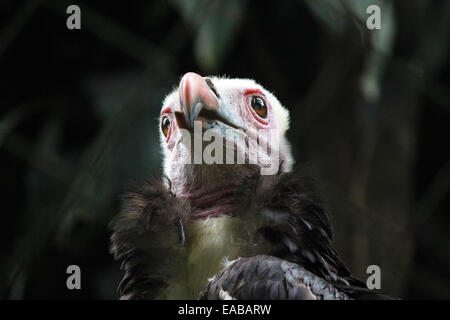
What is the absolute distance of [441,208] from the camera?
4715mm

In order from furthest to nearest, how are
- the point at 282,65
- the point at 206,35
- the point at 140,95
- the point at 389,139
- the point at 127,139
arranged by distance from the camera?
the point at 282,65 → the point at 389,139 → the point at 127,139 → the point at 140,95 → the point at 206,35

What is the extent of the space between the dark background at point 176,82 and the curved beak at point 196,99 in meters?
1.01

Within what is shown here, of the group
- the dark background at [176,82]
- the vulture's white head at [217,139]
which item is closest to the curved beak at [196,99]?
the vulture's white head at [217,139]

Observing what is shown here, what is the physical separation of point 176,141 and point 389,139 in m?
1.88

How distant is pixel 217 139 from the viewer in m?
1.85

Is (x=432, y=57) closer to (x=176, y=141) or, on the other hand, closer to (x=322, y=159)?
(x=322, y=159)

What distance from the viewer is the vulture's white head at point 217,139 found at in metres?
1.79

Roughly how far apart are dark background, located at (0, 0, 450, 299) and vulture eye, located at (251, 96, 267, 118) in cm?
71

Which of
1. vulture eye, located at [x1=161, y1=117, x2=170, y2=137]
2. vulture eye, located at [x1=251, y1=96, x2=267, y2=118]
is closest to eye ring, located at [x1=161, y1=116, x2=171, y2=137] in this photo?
vulture eye, located at [x1=161, y1=117, x2=170, y2=137]

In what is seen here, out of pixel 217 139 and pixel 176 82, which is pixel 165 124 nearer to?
pixel 217 139

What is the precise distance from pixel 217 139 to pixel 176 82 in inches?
55.1

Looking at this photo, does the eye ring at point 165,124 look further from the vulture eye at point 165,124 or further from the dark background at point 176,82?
the dark background at point 176,82

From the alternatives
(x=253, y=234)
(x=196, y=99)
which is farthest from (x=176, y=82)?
(x=253, y=234)
